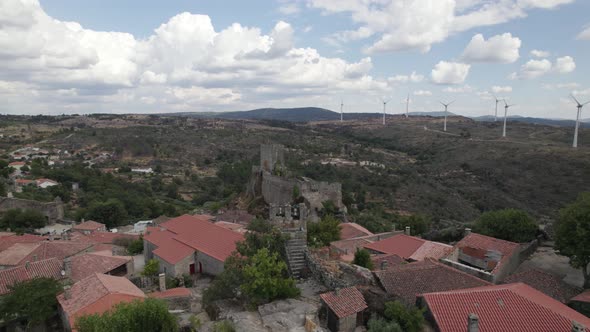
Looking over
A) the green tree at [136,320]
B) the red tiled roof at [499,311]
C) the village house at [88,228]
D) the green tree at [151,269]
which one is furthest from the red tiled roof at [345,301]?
the village house at [88,228]

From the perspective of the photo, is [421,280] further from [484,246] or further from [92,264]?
[92,264]

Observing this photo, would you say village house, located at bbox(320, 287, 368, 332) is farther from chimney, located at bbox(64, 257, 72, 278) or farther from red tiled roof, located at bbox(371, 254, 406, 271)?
chimney, located at bbox(64, 257, 72, 278)

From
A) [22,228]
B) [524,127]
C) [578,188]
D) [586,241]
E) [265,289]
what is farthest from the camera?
[524,127]

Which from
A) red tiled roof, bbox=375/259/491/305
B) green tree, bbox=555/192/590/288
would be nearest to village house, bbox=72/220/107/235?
red tiled roof, bbox=375/259/491/305

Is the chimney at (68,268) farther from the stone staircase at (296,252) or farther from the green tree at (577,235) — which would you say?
the green tree at (577,235)

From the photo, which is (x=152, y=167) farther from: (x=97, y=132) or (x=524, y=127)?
(x=524, y=127)

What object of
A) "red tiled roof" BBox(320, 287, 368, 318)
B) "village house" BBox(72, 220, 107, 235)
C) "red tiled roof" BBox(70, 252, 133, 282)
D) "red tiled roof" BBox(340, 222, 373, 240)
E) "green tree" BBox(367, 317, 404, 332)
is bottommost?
"village house" BBox(72, 220, 107, 235)

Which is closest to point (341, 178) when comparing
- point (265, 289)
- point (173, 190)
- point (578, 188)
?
point (173, 190)
